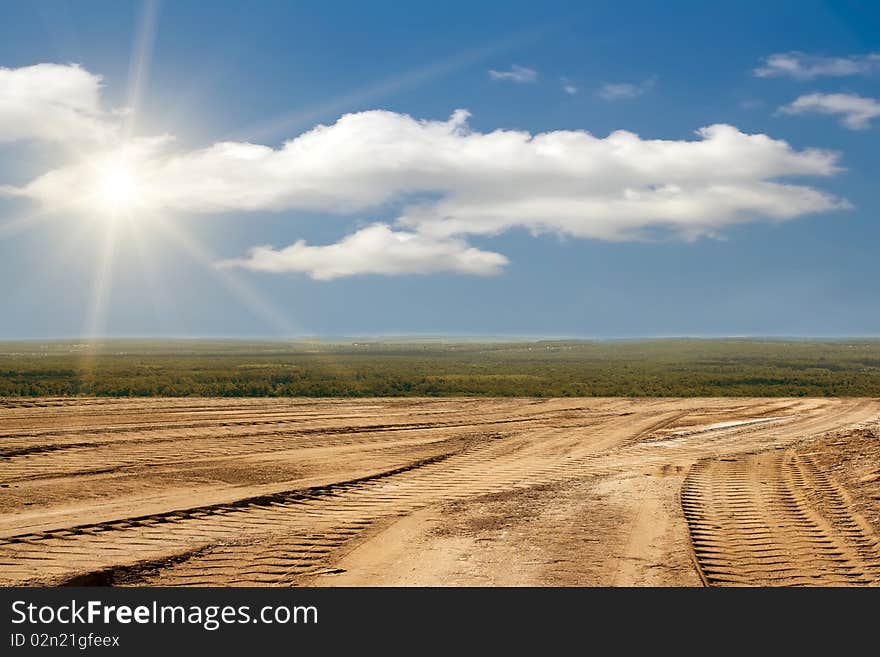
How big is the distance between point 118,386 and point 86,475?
27.1 metres

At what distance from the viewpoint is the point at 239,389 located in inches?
1451

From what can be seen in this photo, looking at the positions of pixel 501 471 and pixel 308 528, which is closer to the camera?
pixel 308 528

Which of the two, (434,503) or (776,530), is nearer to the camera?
(776,530)

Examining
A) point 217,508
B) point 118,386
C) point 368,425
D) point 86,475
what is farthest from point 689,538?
point 118,386

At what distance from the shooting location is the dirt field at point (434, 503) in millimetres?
6672

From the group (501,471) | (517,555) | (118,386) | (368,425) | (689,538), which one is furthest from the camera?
(118,386)

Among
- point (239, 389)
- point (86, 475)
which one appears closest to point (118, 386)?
point (239, 389)

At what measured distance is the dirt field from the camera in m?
6.67

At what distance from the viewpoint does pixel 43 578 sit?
6.44m

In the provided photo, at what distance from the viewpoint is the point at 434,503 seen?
9.84 metres

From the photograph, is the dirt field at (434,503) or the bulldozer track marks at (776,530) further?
the dirt field at (434,503)

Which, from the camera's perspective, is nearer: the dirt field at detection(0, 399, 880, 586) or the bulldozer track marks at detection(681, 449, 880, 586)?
the bulldozer track marks at detection(681, 449, 880, 586)
